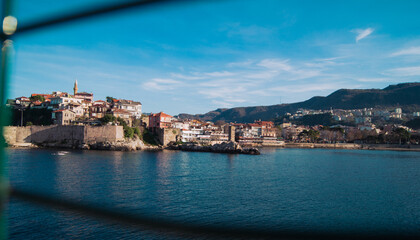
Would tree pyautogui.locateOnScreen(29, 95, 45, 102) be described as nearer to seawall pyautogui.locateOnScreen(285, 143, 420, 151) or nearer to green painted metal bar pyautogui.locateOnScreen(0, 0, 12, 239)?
seawall pyautogui.locateOnScreen(285, 143, 420, 151)

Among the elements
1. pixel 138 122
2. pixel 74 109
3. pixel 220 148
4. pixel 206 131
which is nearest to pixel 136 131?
pixel 138 122

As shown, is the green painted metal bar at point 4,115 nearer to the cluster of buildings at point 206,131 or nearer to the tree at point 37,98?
the cluster of buildings at point 206,131

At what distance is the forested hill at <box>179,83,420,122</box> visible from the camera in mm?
92994

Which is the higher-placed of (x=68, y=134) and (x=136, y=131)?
(x=136, y=131)

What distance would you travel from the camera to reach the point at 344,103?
456ft

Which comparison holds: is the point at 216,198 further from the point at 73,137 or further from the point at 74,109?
the point at 74,109

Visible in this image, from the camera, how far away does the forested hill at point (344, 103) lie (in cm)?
9299

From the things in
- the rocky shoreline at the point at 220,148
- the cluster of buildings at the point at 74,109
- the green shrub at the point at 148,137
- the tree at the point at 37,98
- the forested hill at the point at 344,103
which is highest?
the forested hill at the point at 344,103

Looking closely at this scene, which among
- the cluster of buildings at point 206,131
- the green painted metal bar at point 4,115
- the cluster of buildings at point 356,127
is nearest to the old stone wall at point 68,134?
the cluster of buildings at point 206,131

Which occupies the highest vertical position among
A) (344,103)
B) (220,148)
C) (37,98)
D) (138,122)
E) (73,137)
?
(344,103)

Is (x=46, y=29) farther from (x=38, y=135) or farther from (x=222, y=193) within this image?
(x=38, y=135)

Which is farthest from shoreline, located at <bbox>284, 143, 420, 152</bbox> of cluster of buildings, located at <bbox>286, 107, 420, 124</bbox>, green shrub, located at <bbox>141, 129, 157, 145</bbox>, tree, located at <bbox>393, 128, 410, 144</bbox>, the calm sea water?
cluster of buildings, located at <bbox>286, 107, 420, 124</bbox>

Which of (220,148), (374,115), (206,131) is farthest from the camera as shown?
(374,115)

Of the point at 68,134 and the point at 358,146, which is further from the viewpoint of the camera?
the point at 358,146
